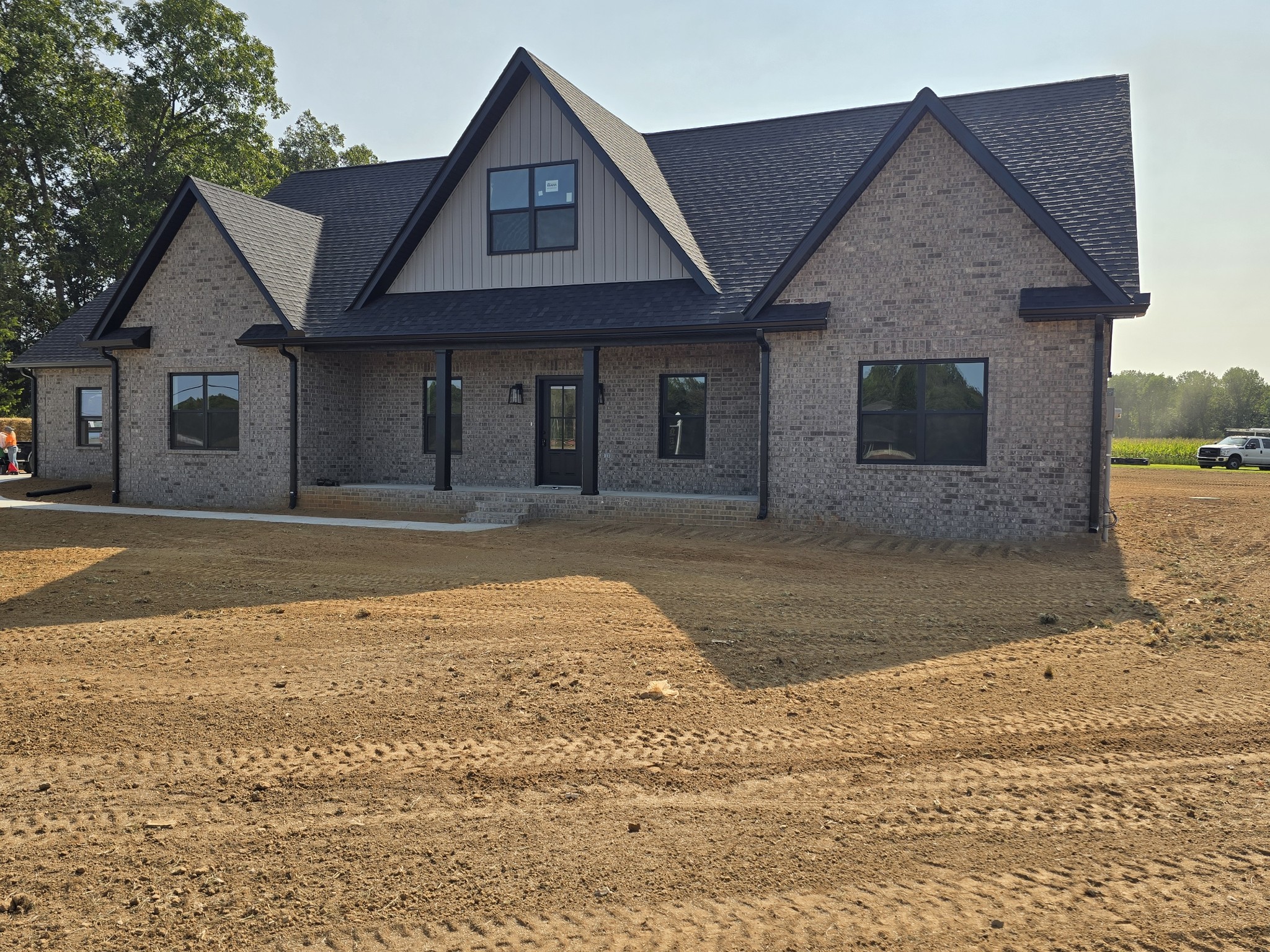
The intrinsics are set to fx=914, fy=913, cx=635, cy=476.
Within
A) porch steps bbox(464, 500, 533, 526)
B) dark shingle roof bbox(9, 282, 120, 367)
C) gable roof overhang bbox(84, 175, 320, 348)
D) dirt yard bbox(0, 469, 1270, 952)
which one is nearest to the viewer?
dirt yard bbox(0, 469, 1270, 952)

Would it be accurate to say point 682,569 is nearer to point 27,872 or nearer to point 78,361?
point 27,872

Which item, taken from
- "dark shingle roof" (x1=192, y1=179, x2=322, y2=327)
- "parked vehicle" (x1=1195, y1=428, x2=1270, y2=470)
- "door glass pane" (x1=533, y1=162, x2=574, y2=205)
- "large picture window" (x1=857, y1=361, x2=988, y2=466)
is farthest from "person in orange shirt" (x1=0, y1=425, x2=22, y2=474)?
"parked vehicle" (x1=1195, y1=428, x2=1270, y2=470)

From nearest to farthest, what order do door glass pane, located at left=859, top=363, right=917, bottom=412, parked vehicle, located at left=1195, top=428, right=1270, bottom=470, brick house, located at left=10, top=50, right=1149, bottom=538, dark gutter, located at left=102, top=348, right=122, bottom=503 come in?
brick house, located at left=10, top=50, right=1149, bottom=538
door glass pane, located at left=859, top=363, right=917, bottom=412
dark gutter, located at left=102, top=348, right=122, bottom=503
parked vehicle, located at left=1195, top=428, right=1270, bottom=470

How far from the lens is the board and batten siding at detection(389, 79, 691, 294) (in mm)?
16875

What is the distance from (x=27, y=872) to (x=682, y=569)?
8.15 m

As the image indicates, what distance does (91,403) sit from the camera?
25062mm

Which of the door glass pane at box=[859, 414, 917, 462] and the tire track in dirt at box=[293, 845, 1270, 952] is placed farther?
the door glass pane at box=[859, 414, 917, 462]

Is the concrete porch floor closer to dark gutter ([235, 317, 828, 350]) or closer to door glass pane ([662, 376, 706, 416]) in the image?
door glass pane ([662, 376, 706, 416])

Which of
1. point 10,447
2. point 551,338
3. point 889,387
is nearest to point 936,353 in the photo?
point 889,387

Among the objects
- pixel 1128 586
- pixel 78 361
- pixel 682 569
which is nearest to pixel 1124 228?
pixel 1128 586

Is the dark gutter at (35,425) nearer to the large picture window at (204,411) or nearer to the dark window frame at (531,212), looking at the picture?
the large picture window at (204,411)

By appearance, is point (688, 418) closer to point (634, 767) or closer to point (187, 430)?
point (187, 430)

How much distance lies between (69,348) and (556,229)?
52.9 ft

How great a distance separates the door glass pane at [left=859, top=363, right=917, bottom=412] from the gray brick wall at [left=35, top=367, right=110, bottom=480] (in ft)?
66.8
